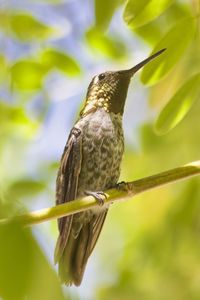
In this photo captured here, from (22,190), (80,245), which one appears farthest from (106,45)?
(22,190)

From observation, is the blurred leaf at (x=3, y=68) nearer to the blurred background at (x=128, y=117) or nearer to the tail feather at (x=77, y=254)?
the blurred background at (x=128, y=117)

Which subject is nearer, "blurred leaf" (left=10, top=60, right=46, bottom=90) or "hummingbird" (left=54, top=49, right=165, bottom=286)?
"blurred leaf" (left=10, top=60, right=46, bottom=90)

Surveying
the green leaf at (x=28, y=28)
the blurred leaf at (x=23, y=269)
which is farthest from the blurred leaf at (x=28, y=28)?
the blurred leaf at (x=23, y=269)

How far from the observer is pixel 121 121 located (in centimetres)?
209

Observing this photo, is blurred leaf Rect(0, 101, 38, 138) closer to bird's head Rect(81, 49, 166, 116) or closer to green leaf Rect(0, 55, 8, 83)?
green leaf Rect(0, 55, 8, 83)

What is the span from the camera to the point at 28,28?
147 centimetres

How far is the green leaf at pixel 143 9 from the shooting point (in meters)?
1.00

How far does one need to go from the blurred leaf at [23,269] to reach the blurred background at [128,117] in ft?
1.86

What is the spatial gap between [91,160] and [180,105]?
2.79 feet

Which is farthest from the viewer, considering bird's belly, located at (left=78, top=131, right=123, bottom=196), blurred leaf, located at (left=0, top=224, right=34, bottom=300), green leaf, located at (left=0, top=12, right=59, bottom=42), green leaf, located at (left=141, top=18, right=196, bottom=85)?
bird's belly, located at (left=78, top=131, right=123, bottom=196)

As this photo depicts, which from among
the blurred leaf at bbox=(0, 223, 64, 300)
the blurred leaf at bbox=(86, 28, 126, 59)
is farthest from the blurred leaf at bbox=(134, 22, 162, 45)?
the blurred leaf at bbox=(0, 223, 64, 300)

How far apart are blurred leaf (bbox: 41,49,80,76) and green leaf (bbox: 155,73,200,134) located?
18.4 inches

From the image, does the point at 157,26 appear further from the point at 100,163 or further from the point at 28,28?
the point at 100,163

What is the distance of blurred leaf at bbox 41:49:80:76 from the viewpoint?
155 cm
